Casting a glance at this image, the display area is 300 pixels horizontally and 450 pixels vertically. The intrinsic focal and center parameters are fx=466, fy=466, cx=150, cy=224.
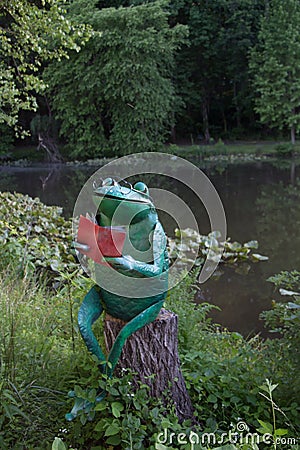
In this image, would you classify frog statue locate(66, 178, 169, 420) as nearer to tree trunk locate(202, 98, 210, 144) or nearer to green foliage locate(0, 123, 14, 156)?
green foliage locate(0, 123, 14, 156)

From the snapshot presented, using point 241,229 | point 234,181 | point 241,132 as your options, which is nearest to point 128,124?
point 241,132

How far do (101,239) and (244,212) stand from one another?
8542 millimetres

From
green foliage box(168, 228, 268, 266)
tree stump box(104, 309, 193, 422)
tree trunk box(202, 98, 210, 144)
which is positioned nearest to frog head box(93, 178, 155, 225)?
tree stump box(104, 309, 193, 422)

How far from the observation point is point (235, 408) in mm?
2518

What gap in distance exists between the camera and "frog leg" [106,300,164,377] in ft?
7.07

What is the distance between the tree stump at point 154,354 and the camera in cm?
226

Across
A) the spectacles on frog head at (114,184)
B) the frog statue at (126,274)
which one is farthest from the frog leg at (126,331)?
the spectacles on frog head at (114,184)

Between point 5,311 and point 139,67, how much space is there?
1957cm

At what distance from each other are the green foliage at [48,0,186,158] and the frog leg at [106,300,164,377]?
19.8 metres

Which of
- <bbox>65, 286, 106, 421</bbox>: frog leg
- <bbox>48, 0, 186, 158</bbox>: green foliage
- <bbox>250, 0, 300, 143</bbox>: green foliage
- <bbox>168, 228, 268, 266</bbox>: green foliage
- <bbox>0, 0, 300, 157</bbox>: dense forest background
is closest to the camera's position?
<bbox>65, 286, 106, 421</bbox>: frog leg

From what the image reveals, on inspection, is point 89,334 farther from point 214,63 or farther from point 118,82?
point 214,63

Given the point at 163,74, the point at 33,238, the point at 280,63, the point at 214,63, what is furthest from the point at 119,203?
the point at 214,63

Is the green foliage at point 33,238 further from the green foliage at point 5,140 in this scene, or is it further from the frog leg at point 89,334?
the green foliage at point 5,140

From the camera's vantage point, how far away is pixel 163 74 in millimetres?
24250
